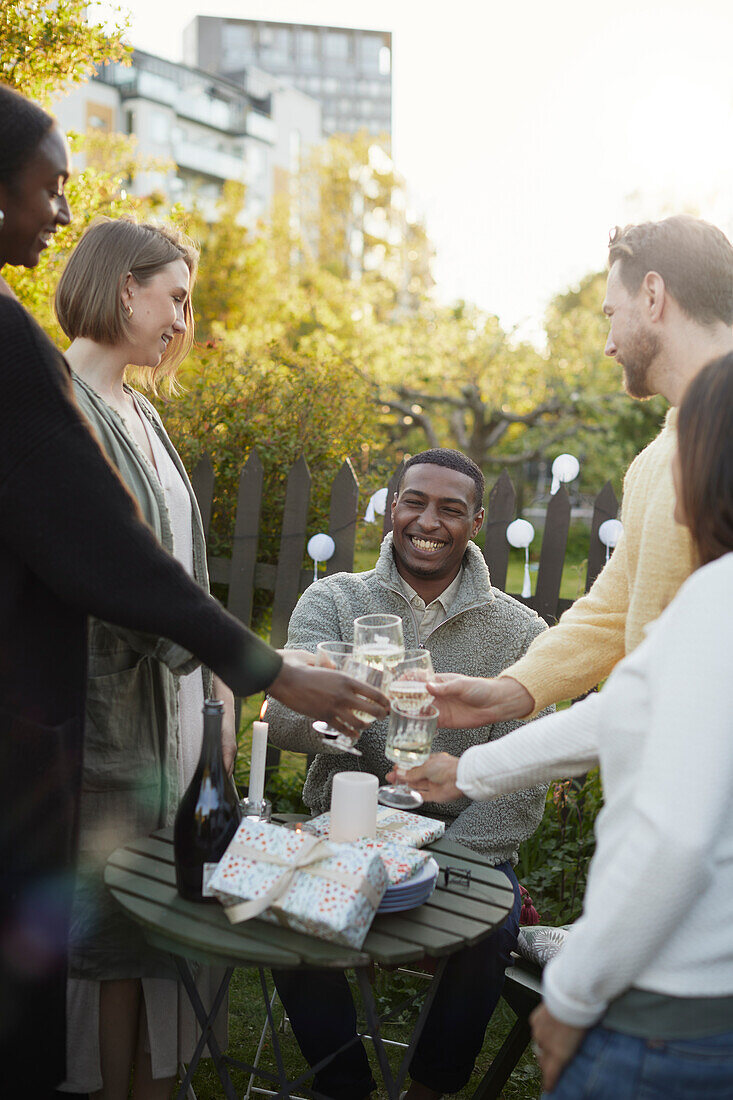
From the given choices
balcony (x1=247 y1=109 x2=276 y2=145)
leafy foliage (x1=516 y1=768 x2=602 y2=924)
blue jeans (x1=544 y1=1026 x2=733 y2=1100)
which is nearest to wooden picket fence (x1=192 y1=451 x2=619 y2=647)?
leafy foliage (x1=516 y1=768 x2=602 y2=924)

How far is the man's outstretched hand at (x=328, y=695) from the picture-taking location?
6.79ft

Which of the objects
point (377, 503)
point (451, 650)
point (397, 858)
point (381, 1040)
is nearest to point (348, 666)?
point (397, 858)

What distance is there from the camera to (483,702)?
2625 mm

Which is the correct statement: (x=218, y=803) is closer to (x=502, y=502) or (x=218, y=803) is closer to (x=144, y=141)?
(x=502, y=502)

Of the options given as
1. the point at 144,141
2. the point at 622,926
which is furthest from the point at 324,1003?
the point at 144,141

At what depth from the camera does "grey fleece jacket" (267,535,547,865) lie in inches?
114

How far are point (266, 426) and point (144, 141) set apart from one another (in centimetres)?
4007

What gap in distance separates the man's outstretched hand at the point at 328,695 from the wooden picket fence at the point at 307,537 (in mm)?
2405

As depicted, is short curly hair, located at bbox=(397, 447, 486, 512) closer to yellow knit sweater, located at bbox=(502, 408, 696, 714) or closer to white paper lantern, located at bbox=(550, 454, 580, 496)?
yellow knit sweater, located at bbox=(502, 408, 696, 714)

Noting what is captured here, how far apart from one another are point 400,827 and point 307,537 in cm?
308

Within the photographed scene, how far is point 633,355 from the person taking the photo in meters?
2.28

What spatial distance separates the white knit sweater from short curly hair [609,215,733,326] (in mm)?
1129

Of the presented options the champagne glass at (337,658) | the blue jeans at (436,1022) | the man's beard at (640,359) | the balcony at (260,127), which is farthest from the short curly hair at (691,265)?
the balcony at (260,127)

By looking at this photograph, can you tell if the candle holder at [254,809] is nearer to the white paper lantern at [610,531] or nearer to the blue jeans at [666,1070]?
the blue jeans at [666,1070]
